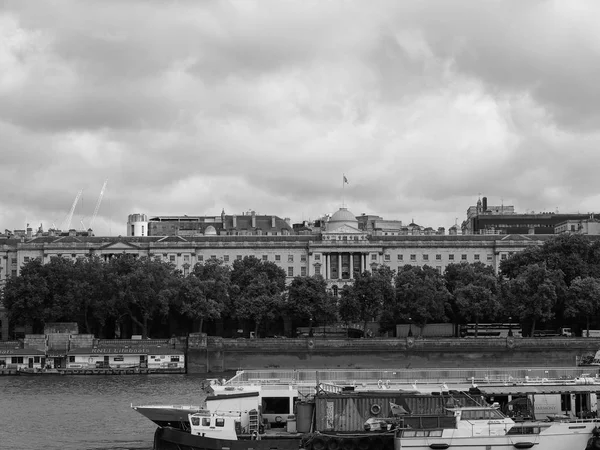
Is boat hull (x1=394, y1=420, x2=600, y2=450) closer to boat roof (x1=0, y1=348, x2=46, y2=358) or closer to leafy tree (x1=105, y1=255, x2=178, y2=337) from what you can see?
boat roof (x1=0, y1=348, x2=46, y2=358)

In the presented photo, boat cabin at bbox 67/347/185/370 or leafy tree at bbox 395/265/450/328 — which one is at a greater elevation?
leafy tree at bbox 395/265/450/328

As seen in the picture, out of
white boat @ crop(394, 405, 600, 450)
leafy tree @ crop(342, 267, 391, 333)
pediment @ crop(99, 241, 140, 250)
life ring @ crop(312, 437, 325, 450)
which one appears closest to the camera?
white boat @ crop(394, 405, 600, 450)

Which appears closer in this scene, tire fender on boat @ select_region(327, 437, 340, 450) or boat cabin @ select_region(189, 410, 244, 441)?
tire fender on boat @ select_region(327, 437, 340, 450)

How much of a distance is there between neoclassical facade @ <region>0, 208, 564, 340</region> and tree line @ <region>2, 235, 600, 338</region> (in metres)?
25.3

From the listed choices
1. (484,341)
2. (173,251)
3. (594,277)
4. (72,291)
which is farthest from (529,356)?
(173,251)

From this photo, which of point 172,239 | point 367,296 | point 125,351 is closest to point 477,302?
point 367,296

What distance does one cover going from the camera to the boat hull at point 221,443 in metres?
55.0

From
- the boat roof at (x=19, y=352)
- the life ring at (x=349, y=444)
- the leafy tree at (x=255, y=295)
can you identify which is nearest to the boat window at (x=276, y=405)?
the life ring at (x=349, y=444)

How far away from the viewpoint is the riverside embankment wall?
392 ft

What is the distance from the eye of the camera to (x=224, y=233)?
184875 millimetres

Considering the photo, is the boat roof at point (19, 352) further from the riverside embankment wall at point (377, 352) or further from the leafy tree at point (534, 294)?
the leafy tree at point (534, 294)

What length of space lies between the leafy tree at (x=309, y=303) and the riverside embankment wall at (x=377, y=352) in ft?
43.2

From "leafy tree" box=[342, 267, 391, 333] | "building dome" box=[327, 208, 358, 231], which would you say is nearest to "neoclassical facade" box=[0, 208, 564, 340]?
"building dome" box=[327, 208, 358, 231]

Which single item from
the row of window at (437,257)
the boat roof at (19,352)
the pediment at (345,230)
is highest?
the pediment at (345,230)
